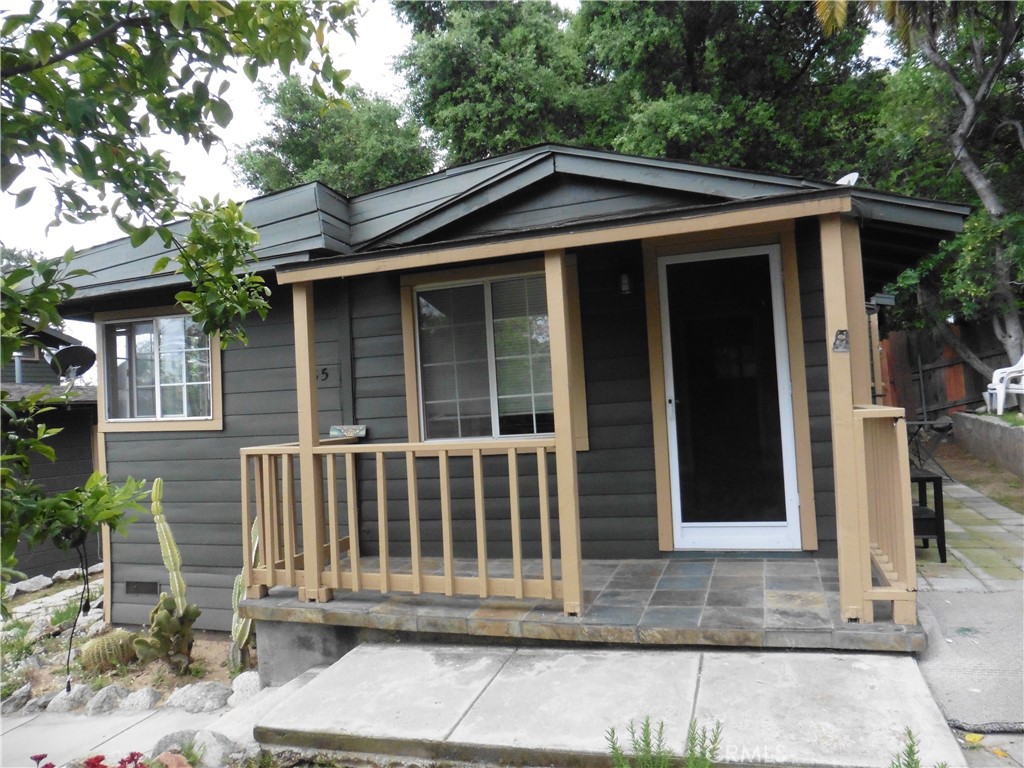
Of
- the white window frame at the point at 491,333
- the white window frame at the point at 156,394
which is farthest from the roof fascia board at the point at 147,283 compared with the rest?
the white window frame at the point at 491,333

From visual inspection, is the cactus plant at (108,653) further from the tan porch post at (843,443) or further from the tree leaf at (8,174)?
the tan porch post at (843,443)

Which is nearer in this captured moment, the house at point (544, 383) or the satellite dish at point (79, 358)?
the house at point (544, 383)

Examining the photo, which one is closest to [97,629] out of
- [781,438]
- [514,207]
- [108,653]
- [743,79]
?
[108,653]

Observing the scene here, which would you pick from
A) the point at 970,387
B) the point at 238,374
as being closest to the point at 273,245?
the point at 238,374

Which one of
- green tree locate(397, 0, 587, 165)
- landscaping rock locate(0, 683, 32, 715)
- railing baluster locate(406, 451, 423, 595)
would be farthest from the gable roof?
green tree locate(397, 0, 587, 165)

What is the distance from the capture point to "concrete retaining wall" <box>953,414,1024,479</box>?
791cm

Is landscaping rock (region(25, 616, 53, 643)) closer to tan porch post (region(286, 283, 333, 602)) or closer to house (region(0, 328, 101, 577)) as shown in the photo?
house (region(0, 328, 101, 577))

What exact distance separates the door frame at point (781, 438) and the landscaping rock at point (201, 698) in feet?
9.83

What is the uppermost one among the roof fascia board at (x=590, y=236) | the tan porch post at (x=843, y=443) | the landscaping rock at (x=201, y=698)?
the roof fascia board at (x=590, y=236)

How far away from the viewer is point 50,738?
3.89 meters

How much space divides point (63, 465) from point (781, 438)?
892 cm

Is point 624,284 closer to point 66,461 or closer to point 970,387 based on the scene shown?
point 66,461

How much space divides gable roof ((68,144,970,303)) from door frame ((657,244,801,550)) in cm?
44

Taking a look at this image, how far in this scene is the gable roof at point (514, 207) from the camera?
377 centimetres
